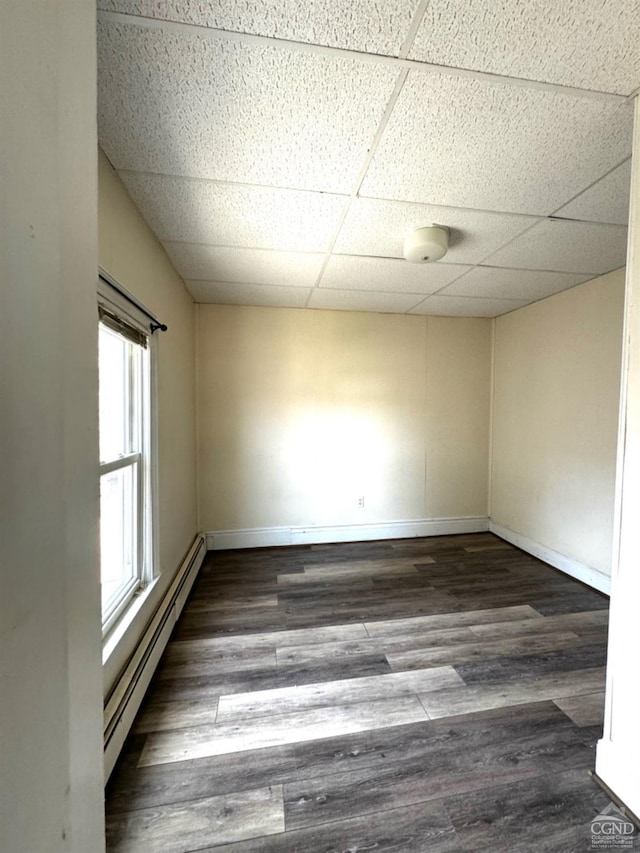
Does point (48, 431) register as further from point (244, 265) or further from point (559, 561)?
point (559, 561)

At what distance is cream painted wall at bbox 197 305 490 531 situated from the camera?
298cm

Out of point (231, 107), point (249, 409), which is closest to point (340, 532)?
point (249, 409)

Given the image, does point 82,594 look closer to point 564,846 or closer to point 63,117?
point 63,117

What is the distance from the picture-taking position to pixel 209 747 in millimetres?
1233

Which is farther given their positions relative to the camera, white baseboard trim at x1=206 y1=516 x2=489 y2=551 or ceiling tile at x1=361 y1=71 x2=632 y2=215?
white baseboard trim at x1=206 y1=516 x2=489 y2=551

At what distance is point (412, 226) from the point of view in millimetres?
1655

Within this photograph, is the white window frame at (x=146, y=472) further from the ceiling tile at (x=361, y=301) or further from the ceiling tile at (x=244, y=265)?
the ceiling tile at (x=361, y=301)

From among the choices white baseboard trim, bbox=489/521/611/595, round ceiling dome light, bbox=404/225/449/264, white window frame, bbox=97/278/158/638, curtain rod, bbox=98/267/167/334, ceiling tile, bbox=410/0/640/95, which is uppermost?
ceiling tile, bbox=410/0/640/95

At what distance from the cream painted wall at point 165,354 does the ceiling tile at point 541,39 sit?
1.21 metres

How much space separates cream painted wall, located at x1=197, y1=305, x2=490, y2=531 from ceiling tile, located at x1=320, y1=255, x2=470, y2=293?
65 centimetres

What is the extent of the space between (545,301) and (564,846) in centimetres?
326

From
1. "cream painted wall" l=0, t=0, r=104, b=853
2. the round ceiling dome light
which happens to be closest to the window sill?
"cream painted wall" l=0, t=0, r=104, b=853

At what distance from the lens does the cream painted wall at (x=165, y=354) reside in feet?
4.23

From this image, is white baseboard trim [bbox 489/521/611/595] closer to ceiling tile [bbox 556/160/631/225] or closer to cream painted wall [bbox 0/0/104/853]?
ceiling tile [bbox 556/160/631/225]
